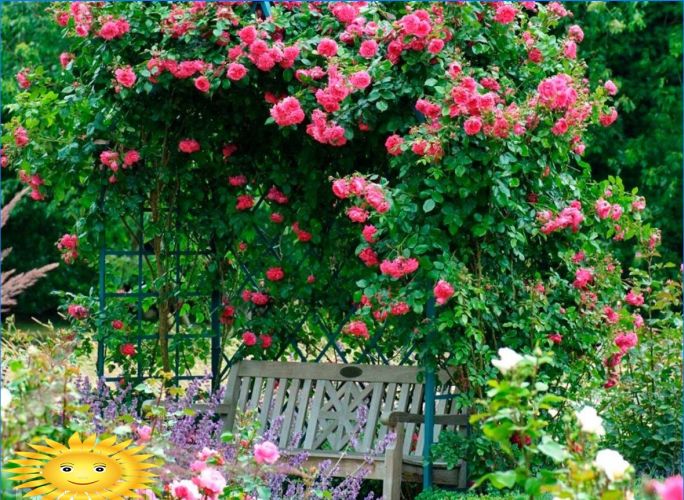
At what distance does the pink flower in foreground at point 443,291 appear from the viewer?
3922mm

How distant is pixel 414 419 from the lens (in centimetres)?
446

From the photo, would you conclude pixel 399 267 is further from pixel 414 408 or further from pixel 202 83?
pixel 202 83

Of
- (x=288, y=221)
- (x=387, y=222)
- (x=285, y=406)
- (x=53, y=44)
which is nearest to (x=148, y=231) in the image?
(x=288, y=221)

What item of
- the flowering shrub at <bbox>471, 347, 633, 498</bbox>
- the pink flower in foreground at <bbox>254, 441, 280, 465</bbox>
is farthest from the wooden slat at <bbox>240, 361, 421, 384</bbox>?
the flowering shrub at <bbox>471, 347, 633, 498</bbox>

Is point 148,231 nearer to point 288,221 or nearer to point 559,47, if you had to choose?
point 288,221

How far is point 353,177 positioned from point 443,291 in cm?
57

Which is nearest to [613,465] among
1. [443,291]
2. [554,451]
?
[554,451]

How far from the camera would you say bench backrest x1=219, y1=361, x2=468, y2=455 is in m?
4.80

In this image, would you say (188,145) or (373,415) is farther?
(188,145)

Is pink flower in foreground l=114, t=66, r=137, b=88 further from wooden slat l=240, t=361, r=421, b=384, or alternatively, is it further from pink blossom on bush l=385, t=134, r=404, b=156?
wooden slat l=240, t=361, r=421, b=384

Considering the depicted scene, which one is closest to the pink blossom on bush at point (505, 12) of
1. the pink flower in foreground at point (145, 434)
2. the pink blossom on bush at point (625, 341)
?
the pink blossom on bush at point (625, 341)

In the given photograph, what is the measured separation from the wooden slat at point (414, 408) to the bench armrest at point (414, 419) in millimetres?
266

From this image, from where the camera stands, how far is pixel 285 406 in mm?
5230

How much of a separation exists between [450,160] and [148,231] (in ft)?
6.09
